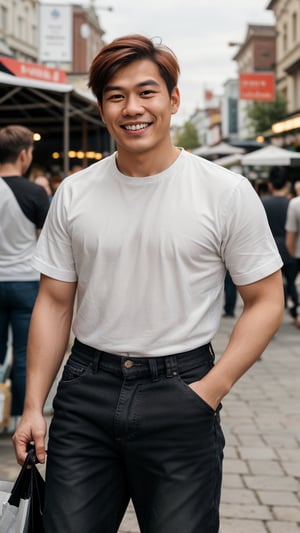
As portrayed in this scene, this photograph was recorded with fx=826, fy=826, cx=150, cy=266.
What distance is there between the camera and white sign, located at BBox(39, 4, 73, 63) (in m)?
23.9

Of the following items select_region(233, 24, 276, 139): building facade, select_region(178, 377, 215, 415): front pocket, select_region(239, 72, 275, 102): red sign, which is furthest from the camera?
select_region(233, 24, 276, 139): building facade

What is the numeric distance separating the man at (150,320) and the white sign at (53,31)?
22435 millimetres

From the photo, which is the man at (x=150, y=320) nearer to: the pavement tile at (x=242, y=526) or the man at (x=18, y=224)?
the pavement tile at (x=242, y=526)

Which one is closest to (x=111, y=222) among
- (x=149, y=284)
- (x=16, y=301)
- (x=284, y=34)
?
(x=149, y=284)

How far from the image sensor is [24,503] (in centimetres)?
231

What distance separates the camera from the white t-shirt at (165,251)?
2.30 m

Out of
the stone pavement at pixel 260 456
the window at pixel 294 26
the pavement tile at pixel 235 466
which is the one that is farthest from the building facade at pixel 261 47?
the pavement tile at pixel 235 466

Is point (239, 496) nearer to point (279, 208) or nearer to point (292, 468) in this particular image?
point (292, 468)

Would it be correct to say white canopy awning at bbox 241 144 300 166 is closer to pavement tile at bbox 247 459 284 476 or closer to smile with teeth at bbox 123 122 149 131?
pavement tile at bbox 247 459 284 476

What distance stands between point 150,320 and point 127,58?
73cm

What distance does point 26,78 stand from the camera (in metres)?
11.0

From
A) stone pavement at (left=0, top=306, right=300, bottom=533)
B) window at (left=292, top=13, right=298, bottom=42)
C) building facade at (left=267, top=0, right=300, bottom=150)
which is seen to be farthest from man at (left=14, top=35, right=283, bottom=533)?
window at (left=292, top=13, right=298, bottom=42)

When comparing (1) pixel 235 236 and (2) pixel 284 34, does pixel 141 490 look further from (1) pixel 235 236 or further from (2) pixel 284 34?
(2) pixel 284 34

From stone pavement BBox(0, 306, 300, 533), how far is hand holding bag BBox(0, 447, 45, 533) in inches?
71.1
